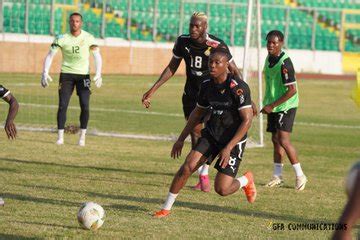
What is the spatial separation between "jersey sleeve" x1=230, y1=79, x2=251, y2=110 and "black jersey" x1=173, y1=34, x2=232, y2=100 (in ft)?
6.73

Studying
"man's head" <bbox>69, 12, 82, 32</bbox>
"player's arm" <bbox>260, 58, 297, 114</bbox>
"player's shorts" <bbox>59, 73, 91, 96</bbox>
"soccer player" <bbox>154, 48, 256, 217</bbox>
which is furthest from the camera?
"player's shorts" <bbox>59, 73, 91, 96</bbox>

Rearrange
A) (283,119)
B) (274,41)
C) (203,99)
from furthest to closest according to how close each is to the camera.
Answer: (283,119), (274,41), (203,99)

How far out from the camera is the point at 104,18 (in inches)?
1394

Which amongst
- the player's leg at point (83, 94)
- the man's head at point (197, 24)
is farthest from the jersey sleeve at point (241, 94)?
the player's leg at point (83, 94)

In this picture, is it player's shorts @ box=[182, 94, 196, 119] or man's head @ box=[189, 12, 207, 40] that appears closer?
man's head @ box=[189, 12, 207, 40]

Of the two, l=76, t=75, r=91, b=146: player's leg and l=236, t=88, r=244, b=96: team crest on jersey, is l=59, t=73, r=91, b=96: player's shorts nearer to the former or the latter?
l=76, t=75, r=91, b=146: player's leg

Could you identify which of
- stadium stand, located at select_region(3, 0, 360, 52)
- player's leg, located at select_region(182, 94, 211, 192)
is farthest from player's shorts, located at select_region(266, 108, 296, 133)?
stadium stand, located at select_region(3, 0, 360, 52)

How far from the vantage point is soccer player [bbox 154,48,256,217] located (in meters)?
9.34

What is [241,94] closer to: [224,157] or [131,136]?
[224,157]

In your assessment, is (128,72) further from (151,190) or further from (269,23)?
(151,190)

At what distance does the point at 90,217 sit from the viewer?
844 cm

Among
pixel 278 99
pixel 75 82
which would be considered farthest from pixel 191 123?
pixel 75 82

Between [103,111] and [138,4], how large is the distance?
54.0 ft

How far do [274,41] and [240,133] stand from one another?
2999 millimetres
